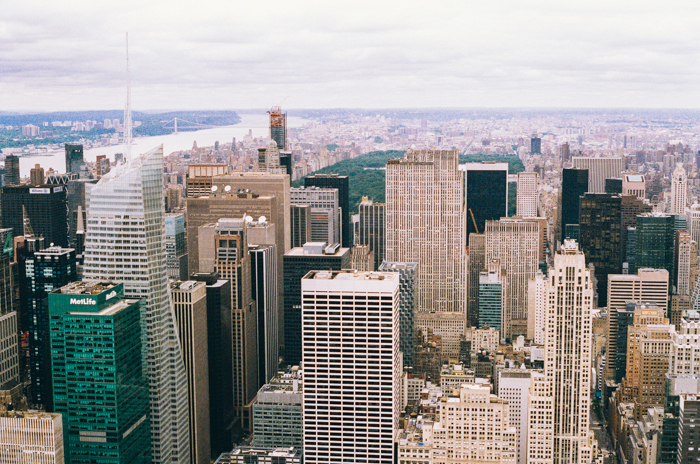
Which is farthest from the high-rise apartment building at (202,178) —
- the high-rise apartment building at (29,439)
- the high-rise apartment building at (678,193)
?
the high-rise apartment building at (678,193)

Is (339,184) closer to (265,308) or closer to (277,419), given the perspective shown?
(265,308)

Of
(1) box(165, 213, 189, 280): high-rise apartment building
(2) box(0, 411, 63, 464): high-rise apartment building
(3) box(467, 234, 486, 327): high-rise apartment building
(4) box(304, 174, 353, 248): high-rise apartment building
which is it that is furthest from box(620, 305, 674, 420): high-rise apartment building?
(4) box(304, 174, 353, 248): high-rise apartment building

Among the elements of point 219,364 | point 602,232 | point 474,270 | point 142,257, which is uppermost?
point 142,257

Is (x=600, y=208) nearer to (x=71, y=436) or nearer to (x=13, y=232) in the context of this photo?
(x=13, y=232)

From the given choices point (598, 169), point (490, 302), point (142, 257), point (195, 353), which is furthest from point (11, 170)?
point (598, 169)

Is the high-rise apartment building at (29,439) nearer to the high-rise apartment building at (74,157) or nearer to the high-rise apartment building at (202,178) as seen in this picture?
the high-rise apartment building at (74,157)

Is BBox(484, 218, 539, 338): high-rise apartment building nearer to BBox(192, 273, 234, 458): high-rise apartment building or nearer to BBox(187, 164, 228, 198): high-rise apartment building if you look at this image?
BBox(187, 164, 228, 198): high-rise apartment building
